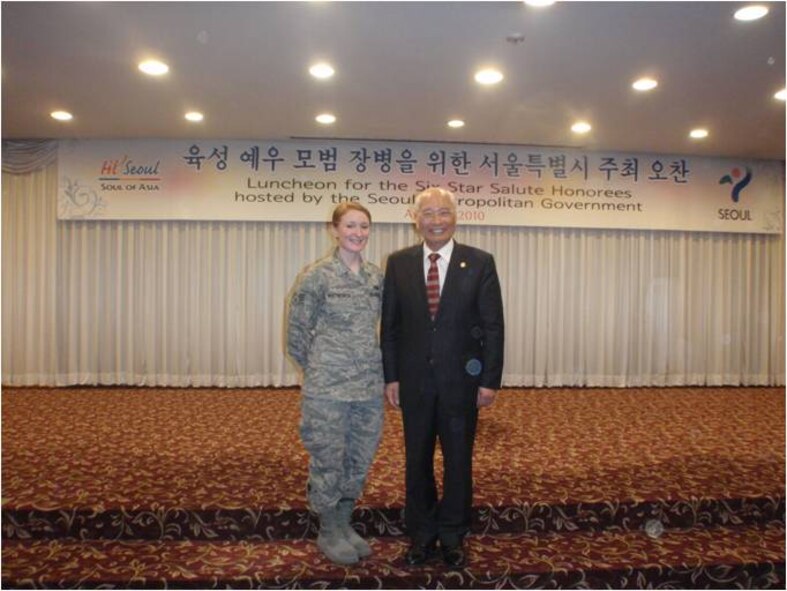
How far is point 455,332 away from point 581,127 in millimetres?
4141

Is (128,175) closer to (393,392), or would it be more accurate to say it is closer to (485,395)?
(393,392)

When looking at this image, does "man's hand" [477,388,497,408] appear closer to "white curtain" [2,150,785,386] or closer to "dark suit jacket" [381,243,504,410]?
"dark suit jacket" [381,243,504,410]

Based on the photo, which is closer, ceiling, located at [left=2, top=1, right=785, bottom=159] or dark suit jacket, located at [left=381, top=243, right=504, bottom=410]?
dark suit jacket, located at [left=381, top=243, right=504, bottom=410]

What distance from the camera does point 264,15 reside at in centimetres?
341

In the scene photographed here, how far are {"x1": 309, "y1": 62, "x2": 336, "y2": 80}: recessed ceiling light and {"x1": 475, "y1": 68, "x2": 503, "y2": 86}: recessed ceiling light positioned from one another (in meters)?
1.13

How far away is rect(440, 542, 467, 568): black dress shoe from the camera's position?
2.37 m

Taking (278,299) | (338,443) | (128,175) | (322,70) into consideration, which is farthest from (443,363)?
(128,175)

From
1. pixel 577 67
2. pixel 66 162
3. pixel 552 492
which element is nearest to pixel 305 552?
pixel 552 492

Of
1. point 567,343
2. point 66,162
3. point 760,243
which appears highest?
point 66,162

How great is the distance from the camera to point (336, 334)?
236 centimetres

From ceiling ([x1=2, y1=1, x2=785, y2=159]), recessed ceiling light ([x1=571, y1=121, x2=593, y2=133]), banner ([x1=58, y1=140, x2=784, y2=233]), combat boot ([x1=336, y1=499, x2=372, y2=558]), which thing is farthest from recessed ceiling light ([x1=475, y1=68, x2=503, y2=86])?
combat boot ([x1=336, y1=499, x2=372, y2=558])

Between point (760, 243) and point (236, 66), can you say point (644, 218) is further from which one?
point (236, 66)

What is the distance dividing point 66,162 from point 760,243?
27.2 ft

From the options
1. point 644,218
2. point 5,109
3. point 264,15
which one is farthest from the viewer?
point 644,218
